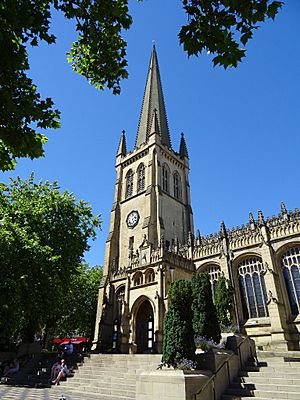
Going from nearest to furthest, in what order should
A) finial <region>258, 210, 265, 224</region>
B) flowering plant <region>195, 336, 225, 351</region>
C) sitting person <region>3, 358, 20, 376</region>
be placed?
flowering plant <region>195, 336, 225, 351</region> → sitting person <region>3, 358, 20, 376</region> → finial <region>258, 210, 265, 224</region>

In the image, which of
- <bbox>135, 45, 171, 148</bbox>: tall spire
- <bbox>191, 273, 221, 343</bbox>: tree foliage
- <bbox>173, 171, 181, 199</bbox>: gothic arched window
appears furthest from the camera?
<bbox>135, 45, 171, 148</bbox>: tall spire

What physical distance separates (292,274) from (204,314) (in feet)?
46.4

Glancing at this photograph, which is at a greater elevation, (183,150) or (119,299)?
(183,150)

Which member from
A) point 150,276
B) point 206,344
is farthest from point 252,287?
point 206,344

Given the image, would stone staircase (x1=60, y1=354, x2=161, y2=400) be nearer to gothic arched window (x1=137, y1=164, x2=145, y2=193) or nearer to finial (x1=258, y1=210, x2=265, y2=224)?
finial (x1=258, y1=210, x2=265, y2=224)

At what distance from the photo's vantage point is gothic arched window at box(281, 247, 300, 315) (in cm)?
2231

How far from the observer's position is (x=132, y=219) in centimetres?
3600

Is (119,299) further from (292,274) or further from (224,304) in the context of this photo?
(292,274)

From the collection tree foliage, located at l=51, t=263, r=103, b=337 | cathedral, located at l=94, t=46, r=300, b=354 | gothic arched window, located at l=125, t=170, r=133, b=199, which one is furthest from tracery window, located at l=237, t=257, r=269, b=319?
tree foliage, located at l=51, t=263, r=103, b=337

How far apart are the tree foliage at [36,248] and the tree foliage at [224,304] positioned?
11.9 meters

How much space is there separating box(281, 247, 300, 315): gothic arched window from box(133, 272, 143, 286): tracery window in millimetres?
12032

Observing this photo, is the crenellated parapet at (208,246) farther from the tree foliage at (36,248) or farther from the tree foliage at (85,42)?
the tree foliage at (85,42)

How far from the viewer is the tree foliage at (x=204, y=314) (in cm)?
1216

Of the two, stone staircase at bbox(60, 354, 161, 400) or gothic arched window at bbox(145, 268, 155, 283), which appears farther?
gothic arched window at bbox(145, 268, 155, 283)
